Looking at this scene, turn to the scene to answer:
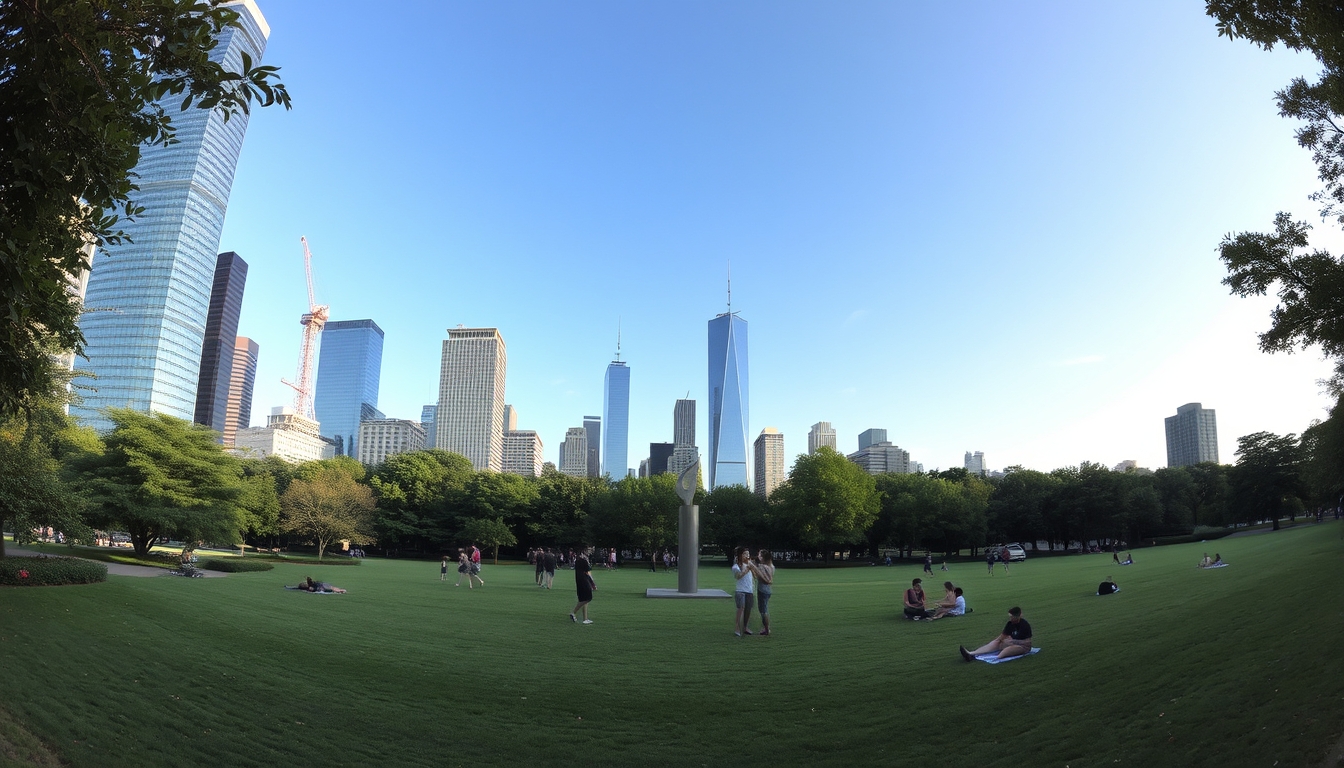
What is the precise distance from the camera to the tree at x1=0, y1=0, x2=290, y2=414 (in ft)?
18.7

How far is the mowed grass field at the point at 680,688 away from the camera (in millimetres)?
7957

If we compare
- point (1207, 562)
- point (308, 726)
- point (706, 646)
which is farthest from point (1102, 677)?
point (1207, 562)

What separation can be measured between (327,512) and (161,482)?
72.7ft

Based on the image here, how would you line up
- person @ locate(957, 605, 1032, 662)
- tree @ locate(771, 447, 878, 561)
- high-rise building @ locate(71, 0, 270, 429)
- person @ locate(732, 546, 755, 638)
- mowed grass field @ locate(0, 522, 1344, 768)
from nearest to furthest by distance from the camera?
mowed grass field @ locate(0, 522, 1344, 768)
person @ locate(957, 605, 1032, 662)
person @ locate(732, 546, 755, 638)
tree @ locate(771, 447, 878, 561)
high-rise building @ locate(71, 0, 270, 429)

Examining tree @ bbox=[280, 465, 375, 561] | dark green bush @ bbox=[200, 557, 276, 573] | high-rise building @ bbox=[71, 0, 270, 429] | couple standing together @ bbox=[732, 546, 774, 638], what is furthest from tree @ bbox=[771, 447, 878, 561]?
high-rise building @ bbox=[71, 0, 270, 429]

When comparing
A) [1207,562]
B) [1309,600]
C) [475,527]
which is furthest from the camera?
[475,527]

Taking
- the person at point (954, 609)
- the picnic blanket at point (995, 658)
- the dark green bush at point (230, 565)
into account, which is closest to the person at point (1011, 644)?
the picnic blanket at point (995, 658)

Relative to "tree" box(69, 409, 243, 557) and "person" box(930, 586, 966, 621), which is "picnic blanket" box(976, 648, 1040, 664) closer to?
"person" box(930, 586, 966, 621)

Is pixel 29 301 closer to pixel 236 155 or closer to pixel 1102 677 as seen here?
pixel 1102 677

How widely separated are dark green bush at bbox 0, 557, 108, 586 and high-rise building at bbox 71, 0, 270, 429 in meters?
152

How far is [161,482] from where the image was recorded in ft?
124

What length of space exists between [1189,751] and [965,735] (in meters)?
2.19

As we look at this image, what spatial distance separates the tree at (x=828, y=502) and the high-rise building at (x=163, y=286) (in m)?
138

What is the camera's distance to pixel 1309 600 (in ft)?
40.2
